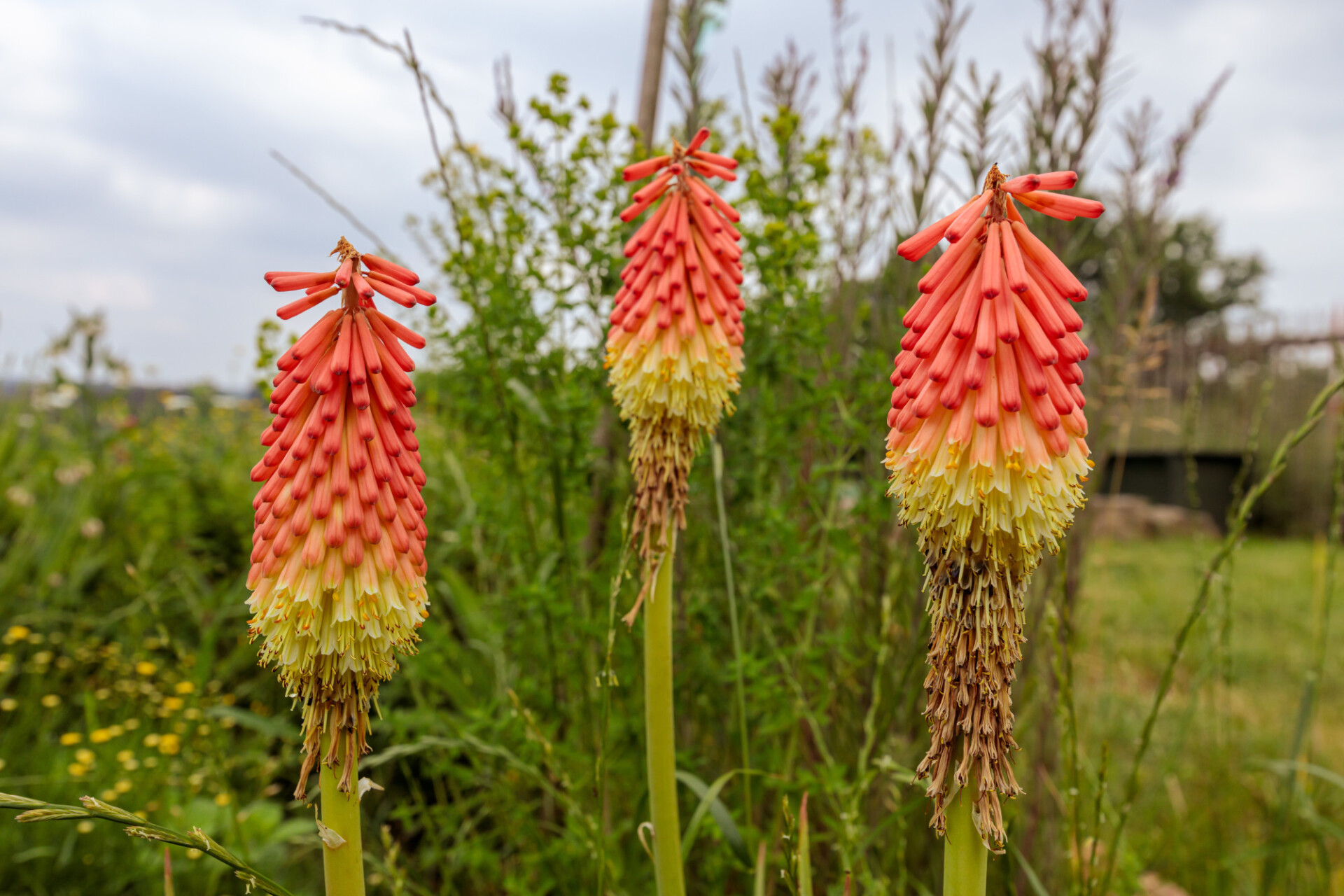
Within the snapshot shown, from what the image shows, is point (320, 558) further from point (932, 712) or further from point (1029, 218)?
point (1029, 218)

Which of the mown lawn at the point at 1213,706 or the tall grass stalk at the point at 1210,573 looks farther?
the mown lawn at the point at 1213,706

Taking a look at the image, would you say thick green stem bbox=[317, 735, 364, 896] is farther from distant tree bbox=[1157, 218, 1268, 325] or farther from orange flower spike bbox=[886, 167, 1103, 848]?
distant tree bbox=[1157, 218, 1268, 325]

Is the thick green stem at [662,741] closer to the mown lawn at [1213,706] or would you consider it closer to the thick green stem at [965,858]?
the thick green stem at [965,858]

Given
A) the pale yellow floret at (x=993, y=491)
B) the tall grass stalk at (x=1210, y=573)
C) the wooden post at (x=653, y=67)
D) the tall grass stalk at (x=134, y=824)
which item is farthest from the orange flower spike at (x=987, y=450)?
the wooden post at (x=653, y=67)

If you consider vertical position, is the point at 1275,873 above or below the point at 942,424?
below

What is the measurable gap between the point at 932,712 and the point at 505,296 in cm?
206

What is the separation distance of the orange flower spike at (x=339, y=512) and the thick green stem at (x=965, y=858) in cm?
88

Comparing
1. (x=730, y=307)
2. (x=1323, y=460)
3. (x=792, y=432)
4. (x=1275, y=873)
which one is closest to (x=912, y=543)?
(x=792, y=432)

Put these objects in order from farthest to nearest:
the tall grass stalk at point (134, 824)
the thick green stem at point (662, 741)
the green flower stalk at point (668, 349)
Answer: the green flower stalk at point (668, 349)
the thick green stem at point (662, 741)
the tall grass stalk at point (134, 824)

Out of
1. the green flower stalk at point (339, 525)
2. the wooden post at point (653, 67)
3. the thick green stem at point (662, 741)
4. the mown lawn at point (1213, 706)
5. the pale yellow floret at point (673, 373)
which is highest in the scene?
the wooden post at point (653, 67)

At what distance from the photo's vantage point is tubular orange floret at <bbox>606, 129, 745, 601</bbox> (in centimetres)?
176

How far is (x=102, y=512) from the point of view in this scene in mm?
5461

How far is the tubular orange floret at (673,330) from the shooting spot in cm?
176

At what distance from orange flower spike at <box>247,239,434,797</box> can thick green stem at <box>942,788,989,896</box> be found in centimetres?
88
